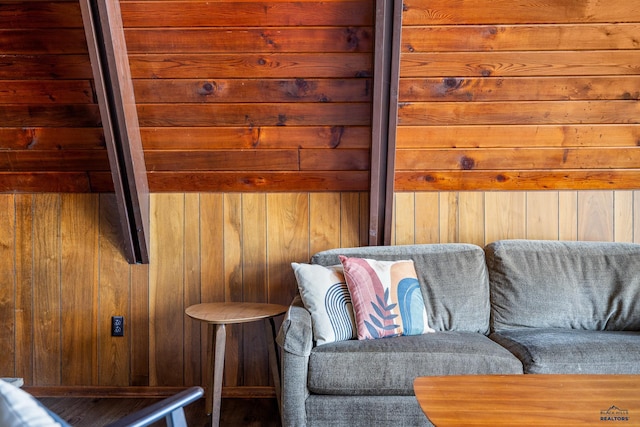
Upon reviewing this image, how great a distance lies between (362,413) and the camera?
1.99 m

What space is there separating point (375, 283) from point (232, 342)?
38.6 inches

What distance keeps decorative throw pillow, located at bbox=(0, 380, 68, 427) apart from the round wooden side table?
4.57ft

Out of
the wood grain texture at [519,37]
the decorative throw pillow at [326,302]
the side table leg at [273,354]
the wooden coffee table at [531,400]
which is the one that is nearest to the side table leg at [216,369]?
the side table leg at [273,354]

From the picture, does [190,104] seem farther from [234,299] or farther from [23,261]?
[23,261]

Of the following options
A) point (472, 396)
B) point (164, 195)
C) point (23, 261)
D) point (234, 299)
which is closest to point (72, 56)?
point (164, 195)

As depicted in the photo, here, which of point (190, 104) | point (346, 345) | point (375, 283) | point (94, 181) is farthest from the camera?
point (94, 181)

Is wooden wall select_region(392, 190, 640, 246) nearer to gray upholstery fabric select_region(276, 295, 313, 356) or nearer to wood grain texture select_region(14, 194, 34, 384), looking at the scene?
gray upholstery fabric select_region(276, 295, 313, 356)

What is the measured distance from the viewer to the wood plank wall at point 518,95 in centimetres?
234

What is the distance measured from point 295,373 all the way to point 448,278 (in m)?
0.94

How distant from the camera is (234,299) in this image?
2.81 m

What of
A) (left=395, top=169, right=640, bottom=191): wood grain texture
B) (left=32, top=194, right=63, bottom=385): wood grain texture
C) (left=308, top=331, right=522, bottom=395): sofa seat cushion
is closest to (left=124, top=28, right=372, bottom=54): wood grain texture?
(left=395, top=169, right=640, bottom=191): wood grain texture

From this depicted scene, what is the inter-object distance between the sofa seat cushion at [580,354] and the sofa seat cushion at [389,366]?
0.07m

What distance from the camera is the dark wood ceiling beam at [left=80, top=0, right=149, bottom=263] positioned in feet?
7.02

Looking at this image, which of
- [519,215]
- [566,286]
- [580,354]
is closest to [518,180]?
[519,215]
